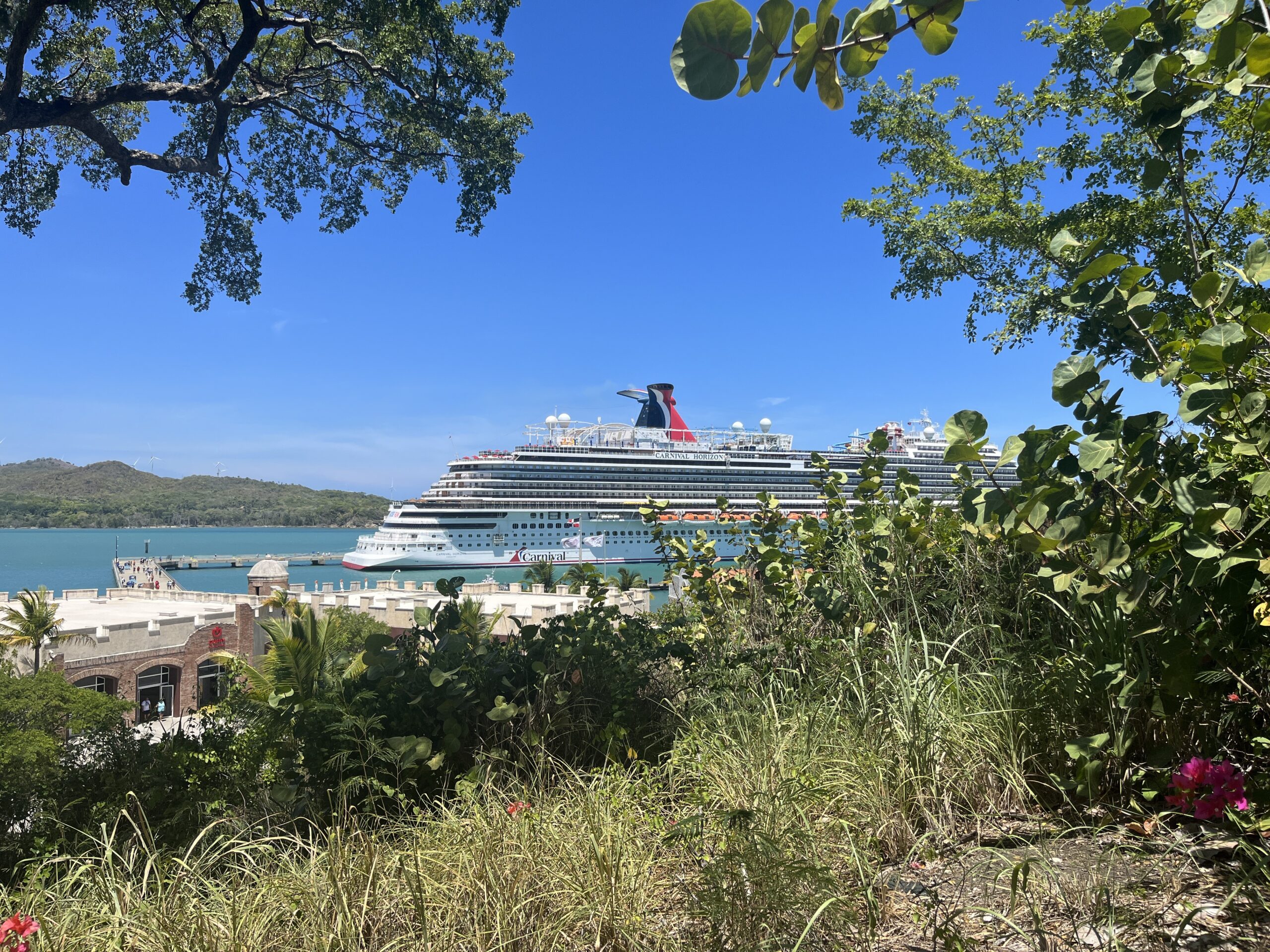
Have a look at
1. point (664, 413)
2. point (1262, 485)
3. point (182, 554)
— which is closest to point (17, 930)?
point (1262, 485)

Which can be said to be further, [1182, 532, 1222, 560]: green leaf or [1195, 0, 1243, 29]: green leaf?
[1182, 532, 1222, 560]: green leaf

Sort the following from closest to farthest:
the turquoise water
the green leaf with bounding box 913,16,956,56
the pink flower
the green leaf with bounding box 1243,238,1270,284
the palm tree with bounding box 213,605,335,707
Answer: the green leaf with bounding box 913,16,956,56 → the pink flower → the green leaf with bounding box 1243,238,1270,284 → the palm tree with bounding box 213,605,335,707 → the turquoise water

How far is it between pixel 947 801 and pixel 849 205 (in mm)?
8434

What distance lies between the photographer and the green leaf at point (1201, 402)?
3.84 ft

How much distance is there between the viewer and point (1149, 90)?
4.35ft

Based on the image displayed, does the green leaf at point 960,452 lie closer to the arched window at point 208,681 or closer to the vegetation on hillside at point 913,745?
the vegetation on hillside at point 913,745

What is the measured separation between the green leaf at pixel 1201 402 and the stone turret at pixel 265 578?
88.3 feet

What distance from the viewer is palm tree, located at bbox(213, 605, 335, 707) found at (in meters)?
2.32

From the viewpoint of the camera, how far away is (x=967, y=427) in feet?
5.54

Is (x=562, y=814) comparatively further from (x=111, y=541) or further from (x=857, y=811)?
(x=111, y=541)

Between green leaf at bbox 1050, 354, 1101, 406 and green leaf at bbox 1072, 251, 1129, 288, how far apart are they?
0.50 feet

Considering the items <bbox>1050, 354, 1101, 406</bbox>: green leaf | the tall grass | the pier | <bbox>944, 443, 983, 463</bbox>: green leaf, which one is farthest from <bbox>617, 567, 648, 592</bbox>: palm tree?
the pier

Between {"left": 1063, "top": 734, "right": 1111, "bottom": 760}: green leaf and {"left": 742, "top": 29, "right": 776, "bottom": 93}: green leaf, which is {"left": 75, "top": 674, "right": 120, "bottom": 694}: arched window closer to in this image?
{"left": 1063, "top": 734, "right": 1111, "bottom": 760}: green leaf

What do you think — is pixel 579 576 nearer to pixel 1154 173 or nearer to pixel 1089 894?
pixel 1089 894
